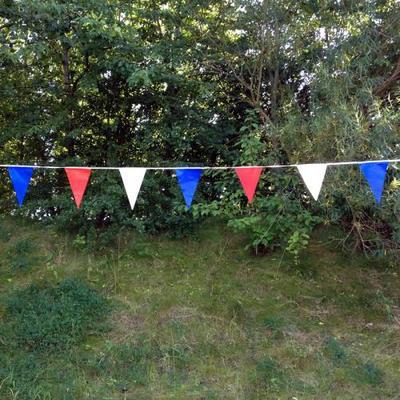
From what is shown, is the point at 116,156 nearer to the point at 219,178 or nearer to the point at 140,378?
the point at 219,178

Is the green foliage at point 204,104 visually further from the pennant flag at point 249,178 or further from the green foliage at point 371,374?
the green foliage at point 371,374

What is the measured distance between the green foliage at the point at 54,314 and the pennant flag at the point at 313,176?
253cm

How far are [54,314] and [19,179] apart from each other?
144 cm

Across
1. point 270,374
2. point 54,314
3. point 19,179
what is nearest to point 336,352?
point 270,374

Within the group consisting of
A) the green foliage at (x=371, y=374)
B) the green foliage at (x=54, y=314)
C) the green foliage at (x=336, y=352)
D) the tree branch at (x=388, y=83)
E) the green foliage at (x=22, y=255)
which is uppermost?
the tree branch at (x=388, y=83)

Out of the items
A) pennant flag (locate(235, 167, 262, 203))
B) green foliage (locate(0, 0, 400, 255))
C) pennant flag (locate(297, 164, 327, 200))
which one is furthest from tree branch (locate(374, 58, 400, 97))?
pennant flag (locate(235, 167, 262, 203))

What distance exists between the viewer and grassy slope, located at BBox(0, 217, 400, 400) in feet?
13.3

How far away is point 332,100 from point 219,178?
208cm

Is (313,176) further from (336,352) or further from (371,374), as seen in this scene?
(371,374)

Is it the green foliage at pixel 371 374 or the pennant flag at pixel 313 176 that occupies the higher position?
the pennant flag at pixel 313 176

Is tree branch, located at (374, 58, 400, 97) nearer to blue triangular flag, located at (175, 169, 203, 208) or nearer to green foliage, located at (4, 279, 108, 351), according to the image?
blue triangular flag, located at (175, 169, 203, 208)

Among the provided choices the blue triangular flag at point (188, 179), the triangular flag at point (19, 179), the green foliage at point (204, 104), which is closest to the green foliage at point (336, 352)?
the green foliage at point (204, 104)

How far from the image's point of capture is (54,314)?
190 inches

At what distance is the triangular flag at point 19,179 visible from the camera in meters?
4.43
